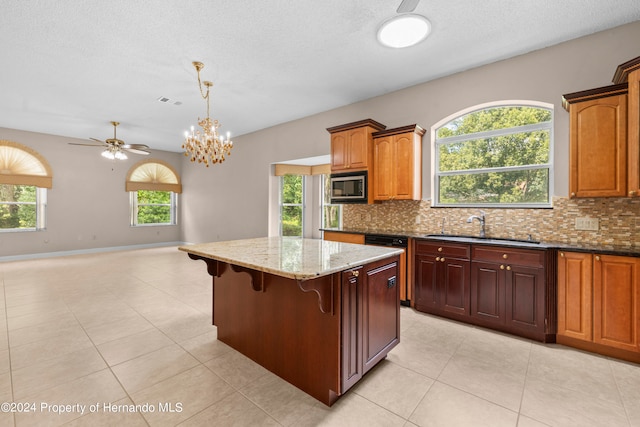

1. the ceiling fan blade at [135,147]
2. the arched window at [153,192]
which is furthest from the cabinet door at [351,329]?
the arched window at [153,192]

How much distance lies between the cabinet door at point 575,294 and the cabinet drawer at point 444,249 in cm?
79

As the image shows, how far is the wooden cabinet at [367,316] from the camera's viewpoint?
1.85 m

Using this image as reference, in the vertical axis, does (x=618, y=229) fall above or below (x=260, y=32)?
below

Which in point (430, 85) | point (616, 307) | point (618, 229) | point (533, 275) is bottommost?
point (616, 307)

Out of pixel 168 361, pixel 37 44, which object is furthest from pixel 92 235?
pixel 168 361

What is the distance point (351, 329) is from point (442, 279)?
5.88 feet

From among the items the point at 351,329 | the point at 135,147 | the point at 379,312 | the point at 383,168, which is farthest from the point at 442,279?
the point at 135,147

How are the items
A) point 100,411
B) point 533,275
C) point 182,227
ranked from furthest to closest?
point 182,227, point 533,275, point 100,411

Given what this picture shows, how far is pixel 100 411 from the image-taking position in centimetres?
177

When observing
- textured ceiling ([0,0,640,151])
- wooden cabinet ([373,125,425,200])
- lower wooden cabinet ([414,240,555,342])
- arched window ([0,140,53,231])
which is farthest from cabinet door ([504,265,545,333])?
arched window ([0,140,53,231])

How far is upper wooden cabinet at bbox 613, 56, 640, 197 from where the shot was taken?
2338 mm

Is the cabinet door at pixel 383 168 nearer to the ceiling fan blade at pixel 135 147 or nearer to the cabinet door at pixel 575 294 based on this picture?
the cabinet door at pixel 575 294

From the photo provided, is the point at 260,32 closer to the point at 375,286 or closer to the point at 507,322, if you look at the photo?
the point at 375,286

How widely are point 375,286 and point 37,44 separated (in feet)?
14.3
